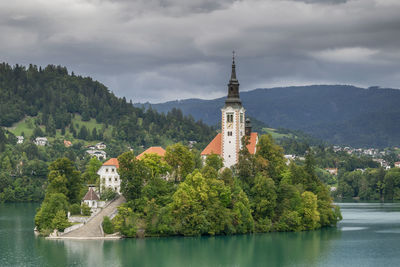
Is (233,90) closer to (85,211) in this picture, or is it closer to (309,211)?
(309,211)

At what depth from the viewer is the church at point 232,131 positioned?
307 feet

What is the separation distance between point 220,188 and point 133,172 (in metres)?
11.6

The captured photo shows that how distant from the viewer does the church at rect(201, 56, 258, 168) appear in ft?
307

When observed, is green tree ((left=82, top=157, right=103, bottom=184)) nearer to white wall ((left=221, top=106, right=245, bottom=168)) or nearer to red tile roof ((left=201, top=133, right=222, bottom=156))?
red tile roof ((left=201, top=133, right=222, bottom=156))

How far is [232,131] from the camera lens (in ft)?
308

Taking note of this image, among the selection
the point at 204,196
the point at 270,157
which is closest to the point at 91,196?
the point at 204,196

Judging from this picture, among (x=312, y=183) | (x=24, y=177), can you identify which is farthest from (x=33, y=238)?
(x=24, y=177)

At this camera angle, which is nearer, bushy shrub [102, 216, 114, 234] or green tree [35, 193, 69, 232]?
bushy shrub [102, 216, 114, 234]

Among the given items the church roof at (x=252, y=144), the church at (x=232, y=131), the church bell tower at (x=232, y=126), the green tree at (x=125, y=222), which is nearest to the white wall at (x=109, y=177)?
the green tree at (x=125, y=222)

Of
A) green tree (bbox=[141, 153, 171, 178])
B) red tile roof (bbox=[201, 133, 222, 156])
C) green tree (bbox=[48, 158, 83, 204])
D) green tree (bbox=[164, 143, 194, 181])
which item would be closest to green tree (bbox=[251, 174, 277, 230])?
green tree (bbox=[164, 143, 194, 181])

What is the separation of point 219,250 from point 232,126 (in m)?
25.6

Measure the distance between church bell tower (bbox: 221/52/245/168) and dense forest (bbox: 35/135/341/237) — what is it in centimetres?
285

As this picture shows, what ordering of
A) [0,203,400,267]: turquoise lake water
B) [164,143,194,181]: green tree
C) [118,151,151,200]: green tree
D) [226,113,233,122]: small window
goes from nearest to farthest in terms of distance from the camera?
[0,203,400,267]: turquoise lake water, [118,151,151,200]: green tree, [164,143,194,181]: green tree, [226,113,233,122]: small window

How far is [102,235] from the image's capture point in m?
79.9
